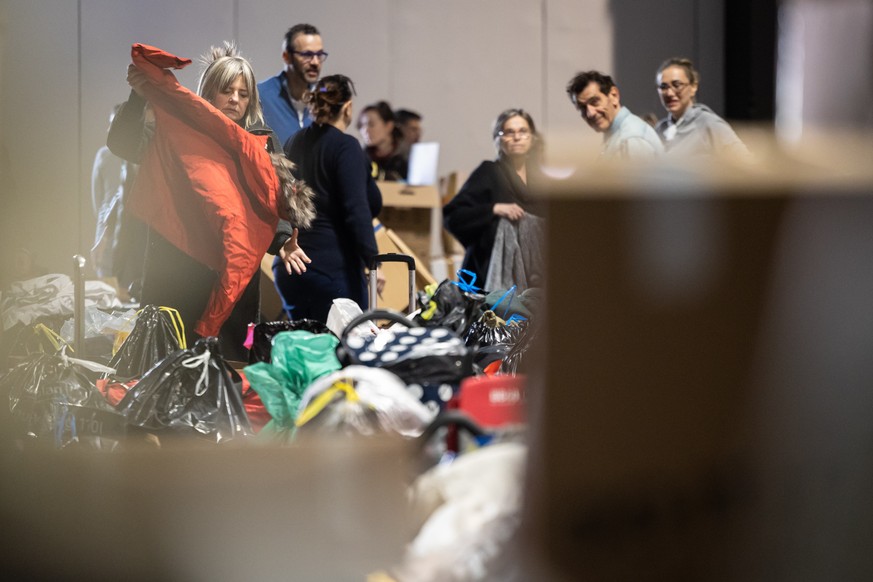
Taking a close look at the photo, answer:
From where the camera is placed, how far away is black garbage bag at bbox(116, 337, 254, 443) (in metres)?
1.55

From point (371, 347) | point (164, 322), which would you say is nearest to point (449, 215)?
point (164, 322)

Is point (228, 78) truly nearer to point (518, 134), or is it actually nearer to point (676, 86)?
point (518, 134)

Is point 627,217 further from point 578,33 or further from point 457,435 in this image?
point 578,33

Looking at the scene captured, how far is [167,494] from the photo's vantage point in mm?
1033

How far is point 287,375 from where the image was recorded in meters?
1.56

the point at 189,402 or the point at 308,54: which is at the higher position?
the point at 308,54

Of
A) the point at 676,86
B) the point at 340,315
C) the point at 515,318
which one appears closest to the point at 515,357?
the point at 340,315

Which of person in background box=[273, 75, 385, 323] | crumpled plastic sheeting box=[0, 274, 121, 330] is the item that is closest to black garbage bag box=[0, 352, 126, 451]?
crumpled plastic sheeting box=[0, 274, 121, 330]

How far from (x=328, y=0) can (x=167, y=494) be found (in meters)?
6.53

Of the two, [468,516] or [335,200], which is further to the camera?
[335,200]

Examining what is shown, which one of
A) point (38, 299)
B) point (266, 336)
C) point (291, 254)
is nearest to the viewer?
point (266, 336)

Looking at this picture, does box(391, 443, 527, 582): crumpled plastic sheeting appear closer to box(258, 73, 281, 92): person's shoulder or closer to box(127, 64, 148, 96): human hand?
box(127, 64, 148, 96): human hand

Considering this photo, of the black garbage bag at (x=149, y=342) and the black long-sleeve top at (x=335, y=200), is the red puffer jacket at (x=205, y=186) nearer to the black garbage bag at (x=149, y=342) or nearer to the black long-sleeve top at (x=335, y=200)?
the black garbage bag at (x=149, y=342)

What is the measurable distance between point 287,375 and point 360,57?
237 inches
